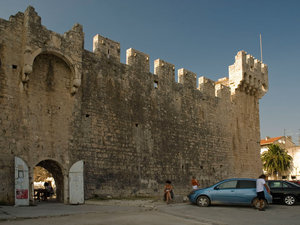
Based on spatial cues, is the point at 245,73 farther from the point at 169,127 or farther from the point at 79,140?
the point at 79,140

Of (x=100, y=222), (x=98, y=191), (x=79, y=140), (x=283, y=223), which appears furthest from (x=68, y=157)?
(x=283, y=223)

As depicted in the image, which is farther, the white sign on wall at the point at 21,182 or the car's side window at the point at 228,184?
the car's side window at the point at 228,184

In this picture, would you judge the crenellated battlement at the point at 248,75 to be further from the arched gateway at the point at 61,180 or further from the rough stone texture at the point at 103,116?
the arched gateway at the point at 61,180

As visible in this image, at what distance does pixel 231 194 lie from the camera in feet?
41.4

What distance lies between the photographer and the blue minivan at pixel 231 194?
41.2 feet

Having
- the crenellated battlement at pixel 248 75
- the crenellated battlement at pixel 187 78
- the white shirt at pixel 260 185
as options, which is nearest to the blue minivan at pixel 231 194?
the white shirt at pixel 260 185

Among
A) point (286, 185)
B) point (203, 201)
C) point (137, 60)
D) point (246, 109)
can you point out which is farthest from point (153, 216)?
point (246, 109)

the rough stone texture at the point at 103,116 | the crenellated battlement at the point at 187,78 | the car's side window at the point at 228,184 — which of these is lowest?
the car's side window at the point at 228,184

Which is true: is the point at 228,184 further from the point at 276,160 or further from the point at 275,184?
the point at 276,160

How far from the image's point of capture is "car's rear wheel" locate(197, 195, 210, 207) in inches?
508

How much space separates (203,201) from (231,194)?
42.7 inches

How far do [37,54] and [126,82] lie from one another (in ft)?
16.9

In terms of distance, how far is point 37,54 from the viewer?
13.1m

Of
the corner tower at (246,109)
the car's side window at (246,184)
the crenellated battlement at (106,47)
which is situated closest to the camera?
the car's side window at (246,184)
